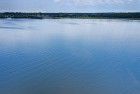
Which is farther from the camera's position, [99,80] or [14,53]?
[14,53]

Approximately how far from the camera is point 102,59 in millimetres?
14164

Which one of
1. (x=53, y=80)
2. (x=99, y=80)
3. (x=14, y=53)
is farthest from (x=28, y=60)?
(x=99, y=80)

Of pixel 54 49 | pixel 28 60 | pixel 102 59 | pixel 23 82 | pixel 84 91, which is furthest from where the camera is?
pixel 54 49

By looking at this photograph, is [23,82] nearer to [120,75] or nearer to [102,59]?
[120,75]

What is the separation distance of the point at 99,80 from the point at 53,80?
1632 mm

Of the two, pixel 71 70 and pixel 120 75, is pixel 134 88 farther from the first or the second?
pixel 71 70

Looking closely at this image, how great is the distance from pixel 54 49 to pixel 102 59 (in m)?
3.36

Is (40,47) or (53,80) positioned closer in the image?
(53,80)

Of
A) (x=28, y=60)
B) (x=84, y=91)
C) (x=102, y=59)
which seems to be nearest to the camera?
(x=84, y=91)

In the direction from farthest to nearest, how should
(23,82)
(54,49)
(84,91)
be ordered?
(54,49)
(23,82)
(84,91)

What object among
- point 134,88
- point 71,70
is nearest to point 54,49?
point 71,70

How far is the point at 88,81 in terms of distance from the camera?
34.1 ft

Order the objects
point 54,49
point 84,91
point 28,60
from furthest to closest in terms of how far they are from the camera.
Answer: point 54,49
point 28,60
point 84,91

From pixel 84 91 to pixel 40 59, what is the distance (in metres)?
4.68
